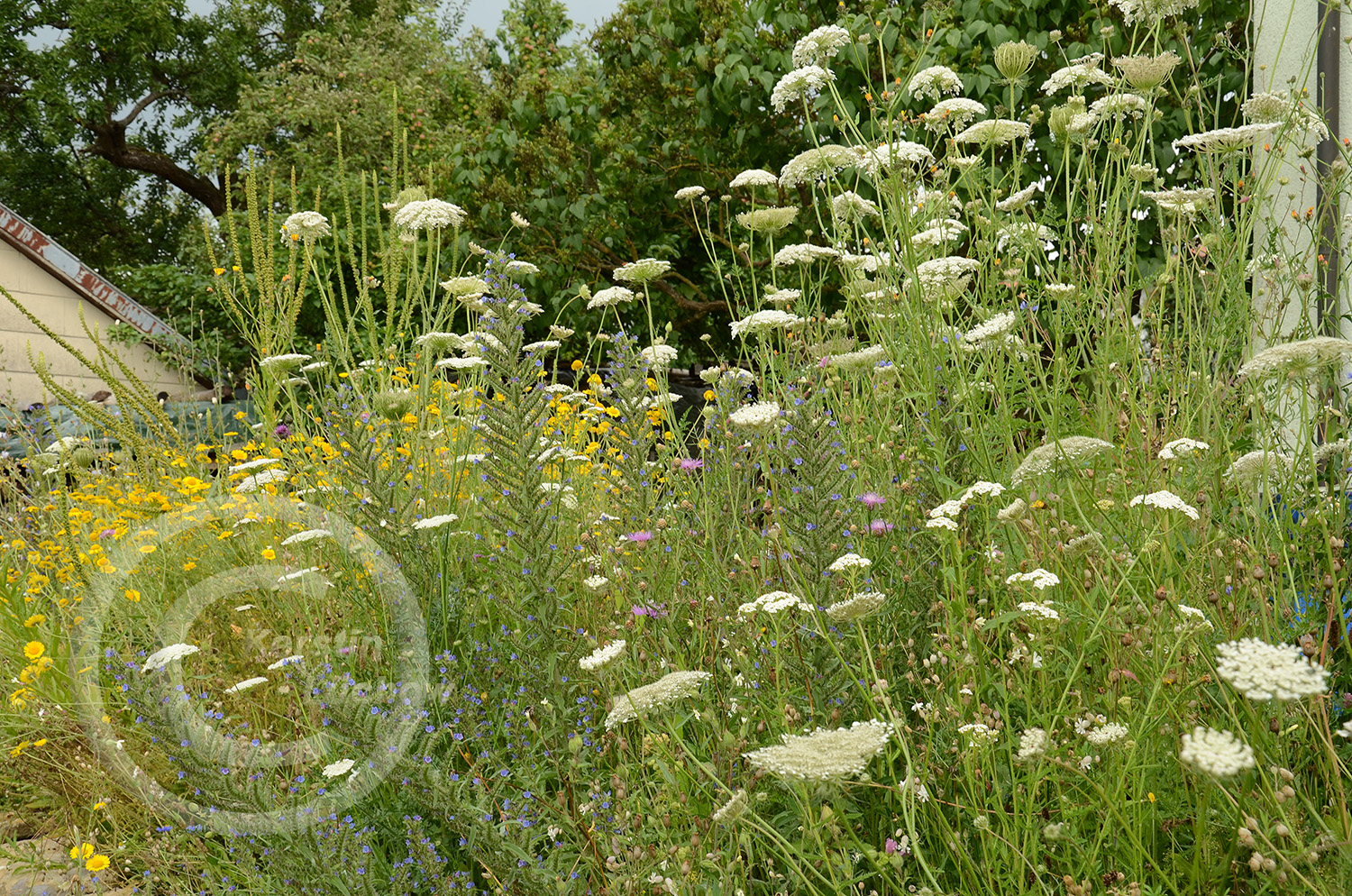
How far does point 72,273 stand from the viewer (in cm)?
1473

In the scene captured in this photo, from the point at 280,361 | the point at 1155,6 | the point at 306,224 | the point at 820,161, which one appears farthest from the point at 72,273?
the point at 1155,6

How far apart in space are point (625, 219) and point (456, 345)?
4.72 metres

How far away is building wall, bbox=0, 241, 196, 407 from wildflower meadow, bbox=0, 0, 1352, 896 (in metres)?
11.0

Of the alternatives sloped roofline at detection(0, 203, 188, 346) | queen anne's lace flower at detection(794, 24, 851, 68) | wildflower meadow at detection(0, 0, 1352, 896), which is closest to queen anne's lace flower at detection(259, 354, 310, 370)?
wildflower meadow at detection(0, 0, 1352, 896)

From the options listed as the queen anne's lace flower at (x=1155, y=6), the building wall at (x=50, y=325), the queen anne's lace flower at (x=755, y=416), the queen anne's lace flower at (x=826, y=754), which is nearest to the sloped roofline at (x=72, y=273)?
the building wall at (x=50, y=325)

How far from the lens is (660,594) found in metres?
3.06

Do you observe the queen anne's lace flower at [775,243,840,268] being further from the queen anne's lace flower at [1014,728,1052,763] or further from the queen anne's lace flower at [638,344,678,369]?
the queen anne's lace flower at [1014,728,1052,763]

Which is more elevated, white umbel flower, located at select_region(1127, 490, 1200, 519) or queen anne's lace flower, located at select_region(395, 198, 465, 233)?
queen anne's lace flower, located at select_region(395, 198, 465, 233)

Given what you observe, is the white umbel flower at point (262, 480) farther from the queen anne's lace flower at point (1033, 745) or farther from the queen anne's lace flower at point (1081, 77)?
the queen anne's lace flower at point (1081, 77)

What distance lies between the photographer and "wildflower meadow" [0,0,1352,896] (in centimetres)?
193

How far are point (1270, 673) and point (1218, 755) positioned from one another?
0.13 meters

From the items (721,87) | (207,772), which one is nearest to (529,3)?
(721,87)

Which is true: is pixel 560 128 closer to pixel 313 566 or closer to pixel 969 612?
pixel 313 566

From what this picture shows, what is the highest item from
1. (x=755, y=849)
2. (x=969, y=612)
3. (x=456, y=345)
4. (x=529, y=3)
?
(x=529, y=3)
